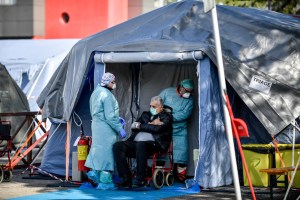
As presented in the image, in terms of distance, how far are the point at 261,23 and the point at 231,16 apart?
56cm

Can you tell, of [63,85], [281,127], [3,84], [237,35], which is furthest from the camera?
[3,84]

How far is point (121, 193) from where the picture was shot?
50.5ft

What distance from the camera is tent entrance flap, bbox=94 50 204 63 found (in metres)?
15.8

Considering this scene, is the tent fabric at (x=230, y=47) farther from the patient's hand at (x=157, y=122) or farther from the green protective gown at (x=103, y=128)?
the patient's hand at (x=157, y=122)

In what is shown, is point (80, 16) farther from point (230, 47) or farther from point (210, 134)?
point (210, 134)

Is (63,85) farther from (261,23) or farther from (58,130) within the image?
(261,23)

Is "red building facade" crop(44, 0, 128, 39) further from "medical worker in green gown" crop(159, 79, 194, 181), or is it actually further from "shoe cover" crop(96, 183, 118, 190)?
"shoe cover" crop(96, 183, 118, 190)

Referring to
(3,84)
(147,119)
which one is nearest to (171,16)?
(147,119)

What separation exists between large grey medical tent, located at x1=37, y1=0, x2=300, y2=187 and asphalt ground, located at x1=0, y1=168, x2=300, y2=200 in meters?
0.40

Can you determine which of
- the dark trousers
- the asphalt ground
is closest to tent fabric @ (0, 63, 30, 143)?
the asphalt ground

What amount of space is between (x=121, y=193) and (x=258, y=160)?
2.19 m

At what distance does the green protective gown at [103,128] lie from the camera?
15.8 m

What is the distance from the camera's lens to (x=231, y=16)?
55.6ft

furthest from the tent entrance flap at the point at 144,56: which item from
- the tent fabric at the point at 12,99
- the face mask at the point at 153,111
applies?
the tent fabric at the point at 12,99
